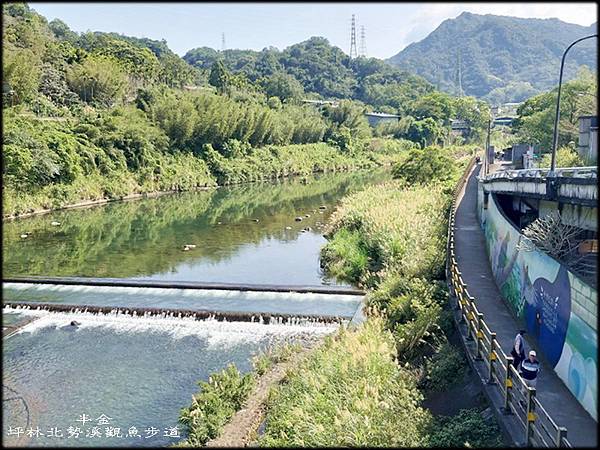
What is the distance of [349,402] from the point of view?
784cm

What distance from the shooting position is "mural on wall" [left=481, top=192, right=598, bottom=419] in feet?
22.3

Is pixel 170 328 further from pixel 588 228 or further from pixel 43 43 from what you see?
pixel 43 43

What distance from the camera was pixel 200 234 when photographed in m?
24.7

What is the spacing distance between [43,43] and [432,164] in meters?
32.9

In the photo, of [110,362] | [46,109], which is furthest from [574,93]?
[46,109]

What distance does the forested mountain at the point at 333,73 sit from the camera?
113 meters

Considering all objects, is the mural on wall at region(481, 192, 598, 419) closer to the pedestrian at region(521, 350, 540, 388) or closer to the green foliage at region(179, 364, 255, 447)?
Result: the pedestrian at region(521, 350, 540, 388)

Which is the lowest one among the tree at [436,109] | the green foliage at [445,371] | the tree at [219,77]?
the green foliage at [445,371]

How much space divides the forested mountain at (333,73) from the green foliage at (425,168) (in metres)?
71.1

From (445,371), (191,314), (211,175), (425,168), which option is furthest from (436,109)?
(445,371)

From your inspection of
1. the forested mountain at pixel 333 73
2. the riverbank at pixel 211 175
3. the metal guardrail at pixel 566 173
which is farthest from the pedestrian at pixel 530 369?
the forested mountain at pixel 333 73

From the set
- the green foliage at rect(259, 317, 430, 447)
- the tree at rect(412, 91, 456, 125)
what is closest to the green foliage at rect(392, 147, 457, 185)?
the green foliage at rect(259, 317, 430, 447)

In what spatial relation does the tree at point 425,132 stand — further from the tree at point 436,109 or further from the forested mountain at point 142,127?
the tree at point 436,109

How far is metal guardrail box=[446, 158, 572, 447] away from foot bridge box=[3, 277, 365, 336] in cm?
431
